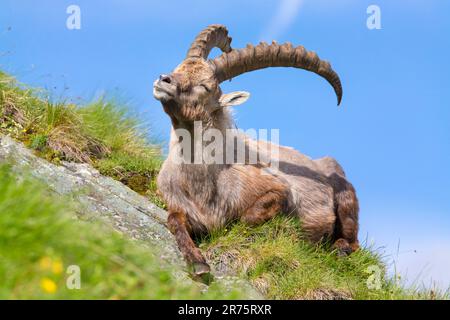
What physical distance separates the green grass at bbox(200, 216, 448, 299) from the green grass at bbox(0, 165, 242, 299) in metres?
2.99

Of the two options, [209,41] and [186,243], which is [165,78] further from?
[186,243]

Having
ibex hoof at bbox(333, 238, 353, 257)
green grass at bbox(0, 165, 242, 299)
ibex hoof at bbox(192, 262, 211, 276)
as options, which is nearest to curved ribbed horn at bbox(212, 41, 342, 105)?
ibex hoof at bbox(333, 238, 353, 257)

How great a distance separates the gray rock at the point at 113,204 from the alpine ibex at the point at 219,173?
0.30 m

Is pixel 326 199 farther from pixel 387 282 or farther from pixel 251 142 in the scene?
pixel 387 282

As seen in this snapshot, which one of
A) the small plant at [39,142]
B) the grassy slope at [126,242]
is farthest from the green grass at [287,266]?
the small plant at [39,142]

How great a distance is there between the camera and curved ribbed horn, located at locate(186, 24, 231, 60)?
12.1 metres

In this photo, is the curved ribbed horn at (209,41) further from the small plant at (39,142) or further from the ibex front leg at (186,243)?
the small plant at (39,142)

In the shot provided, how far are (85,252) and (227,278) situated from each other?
11.7ft

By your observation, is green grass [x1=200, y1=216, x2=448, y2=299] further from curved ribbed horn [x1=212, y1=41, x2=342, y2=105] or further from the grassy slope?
curved ribbed horn [x1=212, y1=41, x2=342, y2=105]

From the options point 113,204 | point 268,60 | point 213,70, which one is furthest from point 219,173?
point 268,60

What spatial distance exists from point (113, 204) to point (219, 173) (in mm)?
1761

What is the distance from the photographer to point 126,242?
25.8ft

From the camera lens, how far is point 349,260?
12.5m

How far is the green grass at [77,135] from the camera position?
14.2 m
